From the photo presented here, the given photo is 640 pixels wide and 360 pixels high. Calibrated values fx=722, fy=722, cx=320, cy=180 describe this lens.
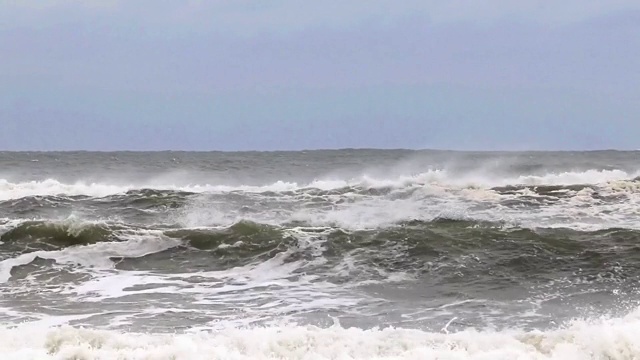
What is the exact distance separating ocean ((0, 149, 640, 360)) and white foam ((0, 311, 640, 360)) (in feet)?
0.06

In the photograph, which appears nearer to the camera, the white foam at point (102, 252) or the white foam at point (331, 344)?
the white foam at point (331, 344)

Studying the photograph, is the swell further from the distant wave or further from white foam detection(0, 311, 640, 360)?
the distant wave

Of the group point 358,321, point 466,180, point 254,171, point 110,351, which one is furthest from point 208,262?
point 254,171

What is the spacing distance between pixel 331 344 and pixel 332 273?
4.37m

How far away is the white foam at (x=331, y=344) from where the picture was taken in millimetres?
6449

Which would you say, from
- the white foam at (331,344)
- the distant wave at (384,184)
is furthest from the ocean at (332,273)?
the distant wave at (384,184)

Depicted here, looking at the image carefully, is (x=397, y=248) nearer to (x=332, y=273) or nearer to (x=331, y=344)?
(x=332, y=273)

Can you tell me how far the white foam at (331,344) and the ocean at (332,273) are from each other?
0.7 inches

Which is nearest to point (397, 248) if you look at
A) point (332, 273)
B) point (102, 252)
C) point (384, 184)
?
point (332, 273)

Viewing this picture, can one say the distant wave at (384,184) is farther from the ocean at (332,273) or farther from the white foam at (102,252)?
the white foam at (102,252)

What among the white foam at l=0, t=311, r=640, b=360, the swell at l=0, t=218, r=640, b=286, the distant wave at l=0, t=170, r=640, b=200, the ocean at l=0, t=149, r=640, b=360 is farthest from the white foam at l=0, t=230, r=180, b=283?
the distant wave at l=0, t=170, r=640, b=200

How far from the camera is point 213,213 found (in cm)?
1719

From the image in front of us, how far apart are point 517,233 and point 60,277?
25.7ft

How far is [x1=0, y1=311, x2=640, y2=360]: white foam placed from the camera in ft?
21.2
